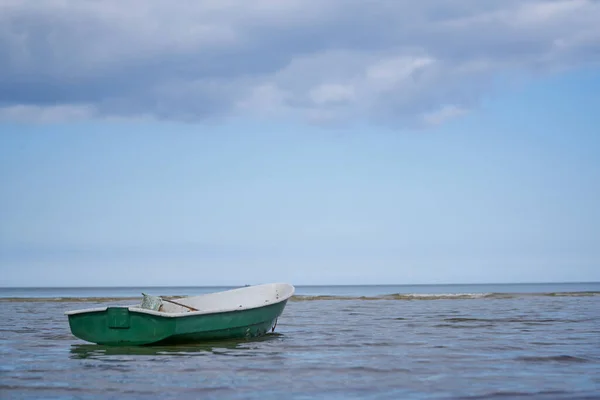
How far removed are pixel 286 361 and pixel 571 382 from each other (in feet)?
19.0

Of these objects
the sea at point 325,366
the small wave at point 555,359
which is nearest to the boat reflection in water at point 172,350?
the sea at point 325,366

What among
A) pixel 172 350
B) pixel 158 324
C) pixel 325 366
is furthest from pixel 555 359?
pixel 158 324

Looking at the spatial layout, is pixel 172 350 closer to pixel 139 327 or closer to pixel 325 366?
pixel 139 327

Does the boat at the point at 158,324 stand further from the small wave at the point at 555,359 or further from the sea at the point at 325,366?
the small wave at the point at 555,359

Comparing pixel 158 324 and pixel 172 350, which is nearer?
pixel 172 350

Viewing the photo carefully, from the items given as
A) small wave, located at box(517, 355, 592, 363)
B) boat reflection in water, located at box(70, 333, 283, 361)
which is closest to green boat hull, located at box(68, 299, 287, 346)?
boat reflection in water, located at box(70, 333, 283, 361)

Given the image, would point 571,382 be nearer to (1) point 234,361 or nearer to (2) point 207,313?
(1) point 234,361

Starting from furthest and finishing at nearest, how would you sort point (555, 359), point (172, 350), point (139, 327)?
point (139, 327) < point (172, 350) < point (555, 359)

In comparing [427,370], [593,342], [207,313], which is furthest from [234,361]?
[593,342]

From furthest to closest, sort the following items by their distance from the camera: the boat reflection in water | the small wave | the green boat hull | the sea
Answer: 1. the green boat hull
2. the boat reflection in water
3. the small wave
4. the sea

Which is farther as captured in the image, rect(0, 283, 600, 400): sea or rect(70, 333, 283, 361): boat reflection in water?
rect(70, 333, 283, 361): boat reflection in water

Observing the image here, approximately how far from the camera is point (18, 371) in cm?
1401

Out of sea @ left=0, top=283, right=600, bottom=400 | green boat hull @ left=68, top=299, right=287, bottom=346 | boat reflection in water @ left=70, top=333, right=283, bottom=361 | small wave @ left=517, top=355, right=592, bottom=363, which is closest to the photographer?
sea @ left=0, top=283, right=600, bottom=400

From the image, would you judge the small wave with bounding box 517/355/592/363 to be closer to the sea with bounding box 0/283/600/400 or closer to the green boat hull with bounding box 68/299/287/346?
the sea with bounding box 0/283/600/400
